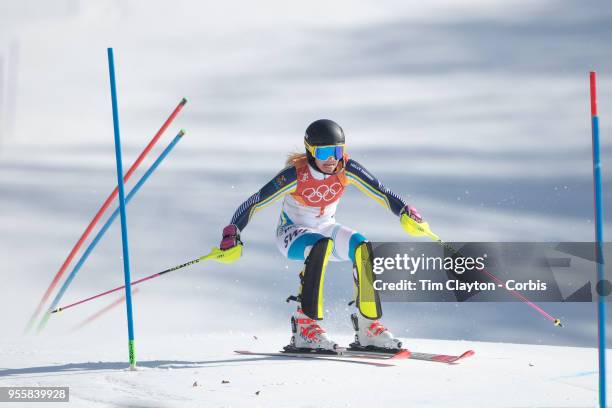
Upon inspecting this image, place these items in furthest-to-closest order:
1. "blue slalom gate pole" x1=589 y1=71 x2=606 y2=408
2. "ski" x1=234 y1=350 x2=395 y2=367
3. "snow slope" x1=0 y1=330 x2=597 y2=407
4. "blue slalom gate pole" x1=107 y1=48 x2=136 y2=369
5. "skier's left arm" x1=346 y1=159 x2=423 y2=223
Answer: "skier's left arm" x1=346 y1=159 x2=423 y2=223 < "ski" x1=234 y1=350 x2=395 y2=367 < "blue slalom gate pole" x1=107 y1=48 x2=136 y2=369 < "snow slope" x1=0 y1=330 x2=597 y2=407 < "blue slalom gate pole" x1=589 y1=71 x2=606 y2=408

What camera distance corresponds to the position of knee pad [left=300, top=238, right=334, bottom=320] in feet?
21.8

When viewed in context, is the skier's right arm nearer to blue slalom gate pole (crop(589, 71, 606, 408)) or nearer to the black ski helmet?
the black ski helmet

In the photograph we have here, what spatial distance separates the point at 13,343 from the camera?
24.6 feet

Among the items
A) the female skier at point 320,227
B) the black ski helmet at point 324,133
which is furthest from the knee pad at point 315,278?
the black ski helmet at point 324,133

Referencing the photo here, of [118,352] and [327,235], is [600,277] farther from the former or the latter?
[118,352]

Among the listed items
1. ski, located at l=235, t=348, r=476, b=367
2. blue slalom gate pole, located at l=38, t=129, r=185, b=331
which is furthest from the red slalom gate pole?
ski, located at l=235, t=348, r=476, b=367

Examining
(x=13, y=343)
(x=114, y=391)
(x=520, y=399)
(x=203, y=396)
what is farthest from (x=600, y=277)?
(x=13, y=343)

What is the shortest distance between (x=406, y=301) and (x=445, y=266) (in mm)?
407

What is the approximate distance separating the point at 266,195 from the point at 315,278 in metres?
0.71

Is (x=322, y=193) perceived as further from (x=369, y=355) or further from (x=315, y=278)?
(x=369, y=355)

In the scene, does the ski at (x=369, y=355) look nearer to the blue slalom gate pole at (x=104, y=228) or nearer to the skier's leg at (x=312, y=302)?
the skier's leg at (x=312, y=302)

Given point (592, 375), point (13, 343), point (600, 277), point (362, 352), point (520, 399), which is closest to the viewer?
point (600, 277)

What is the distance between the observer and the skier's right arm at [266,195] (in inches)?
267

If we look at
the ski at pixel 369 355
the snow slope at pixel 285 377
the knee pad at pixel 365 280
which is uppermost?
the knee pad at pixel 365 280
